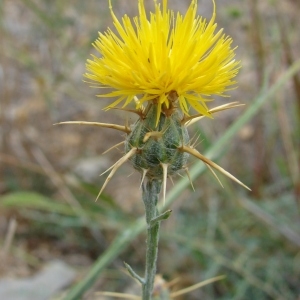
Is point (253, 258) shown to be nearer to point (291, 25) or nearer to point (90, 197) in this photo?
point (90, 197)

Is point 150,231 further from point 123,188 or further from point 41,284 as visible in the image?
point 123,188

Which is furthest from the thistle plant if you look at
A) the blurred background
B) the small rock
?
the small rock

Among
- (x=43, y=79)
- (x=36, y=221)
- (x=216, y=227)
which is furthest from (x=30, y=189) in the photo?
(x=216, y=227)

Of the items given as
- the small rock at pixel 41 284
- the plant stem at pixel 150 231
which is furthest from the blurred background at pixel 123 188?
the plant stem at pixel 150 231

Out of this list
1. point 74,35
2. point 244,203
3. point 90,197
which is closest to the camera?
point 244,203

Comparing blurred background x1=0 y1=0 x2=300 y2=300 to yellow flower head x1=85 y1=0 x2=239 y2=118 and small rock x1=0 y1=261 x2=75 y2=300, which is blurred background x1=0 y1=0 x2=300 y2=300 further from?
yellow flower head x1=85 y1=0 x2=239 y2=118

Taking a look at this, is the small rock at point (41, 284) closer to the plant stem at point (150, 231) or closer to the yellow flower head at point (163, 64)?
the plant stem at point (150, 231)

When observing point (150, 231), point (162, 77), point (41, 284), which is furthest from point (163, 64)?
point (41, 284)
